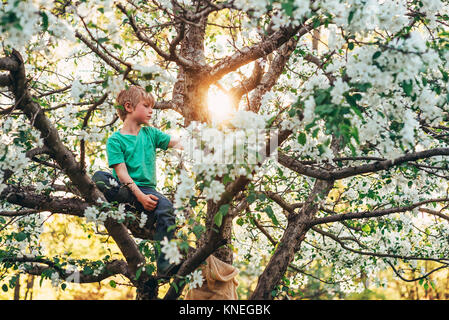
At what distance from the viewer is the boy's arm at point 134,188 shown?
3.35 metres

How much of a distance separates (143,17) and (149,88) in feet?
8.88

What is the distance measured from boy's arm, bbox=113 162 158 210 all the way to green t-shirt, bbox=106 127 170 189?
62 mm

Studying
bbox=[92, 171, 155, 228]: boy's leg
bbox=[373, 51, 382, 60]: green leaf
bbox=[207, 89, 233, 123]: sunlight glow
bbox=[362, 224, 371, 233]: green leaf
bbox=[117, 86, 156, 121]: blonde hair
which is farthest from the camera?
bbox=[362, 224, 371, 233]: green leaf

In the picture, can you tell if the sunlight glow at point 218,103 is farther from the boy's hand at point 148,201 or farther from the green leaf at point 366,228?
the green leaf at point 366,228

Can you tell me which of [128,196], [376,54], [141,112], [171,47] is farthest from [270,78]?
[376,54]

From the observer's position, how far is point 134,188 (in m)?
3.41

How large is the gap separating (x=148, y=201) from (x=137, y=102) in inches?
37.0

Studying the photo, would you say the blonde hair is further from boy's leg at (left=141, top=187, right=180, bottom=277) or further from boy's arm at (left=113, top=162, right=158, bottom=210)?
boy's leg at (left=141, top=187, right=180, bottom=277)

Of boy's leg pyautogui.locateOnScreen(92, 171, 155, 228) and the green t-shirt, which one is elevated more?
the green t-shirt

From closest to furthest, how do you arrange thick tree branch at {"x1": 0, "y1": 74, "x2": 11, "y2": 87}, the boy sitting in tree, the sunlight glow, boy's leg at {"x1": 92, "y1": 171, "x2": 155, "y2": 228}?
1. thick tree branch at {"x1": 0, "y1": 74, "x2": 11, "y2": 87}
2. the boy sitting in tree
3. boy's leg at {"x1": 92, "y1": 171, "x2": 155, "y2": 228}
4. the sunlight glow

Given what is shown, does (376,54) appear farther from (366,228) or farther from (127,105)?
(366,228)

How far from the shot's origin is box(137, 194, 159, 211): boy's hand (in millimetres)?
3340
